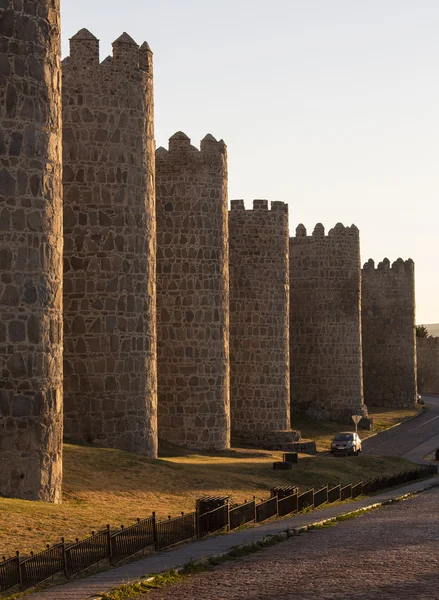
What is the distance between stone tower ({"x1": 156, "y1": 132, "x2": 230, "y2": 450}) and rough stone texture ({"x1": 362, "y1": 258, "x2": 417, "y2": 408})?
95.0 feet

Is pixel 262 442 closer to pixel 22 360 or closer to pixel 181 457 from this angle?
pixel 181 457

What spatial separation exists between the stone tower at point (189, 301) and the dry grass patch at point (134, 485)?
1421mm

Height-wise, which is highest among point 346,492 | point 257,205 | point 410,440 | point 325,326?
point 257,205

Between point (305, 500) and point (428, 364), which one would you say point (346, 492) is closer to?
point (305, 500)

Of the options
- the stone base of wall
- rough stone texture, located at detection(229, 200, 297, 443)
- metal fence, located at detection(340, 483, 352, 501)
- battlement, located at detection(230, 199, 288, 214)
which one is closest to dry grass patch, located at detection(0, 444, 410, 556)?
metal fence, located at detection(340, 483, 352, 501)

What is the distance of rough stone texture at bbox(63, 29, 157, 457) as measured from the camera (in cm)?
2795

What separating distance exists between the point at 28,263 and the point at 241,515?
5.47 metres

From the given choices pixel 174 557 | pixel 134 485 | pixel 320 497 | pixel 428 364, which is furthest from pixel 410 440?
pixel 174 557

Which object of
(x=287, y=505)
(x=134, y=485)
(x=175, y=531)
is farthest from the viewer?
(x=134, y=485)

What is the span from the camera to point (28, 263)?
20.4 m

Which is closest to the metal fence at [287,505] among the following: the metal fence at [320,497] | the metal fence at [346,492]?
the metal fence at [320,497]

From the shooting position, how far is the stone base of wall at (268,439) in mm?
42625

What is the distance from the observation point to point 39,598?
13.5 metres

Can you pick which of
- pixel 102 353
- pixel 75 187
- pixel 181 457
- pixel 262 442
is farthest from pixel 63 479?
pixel 262 442
